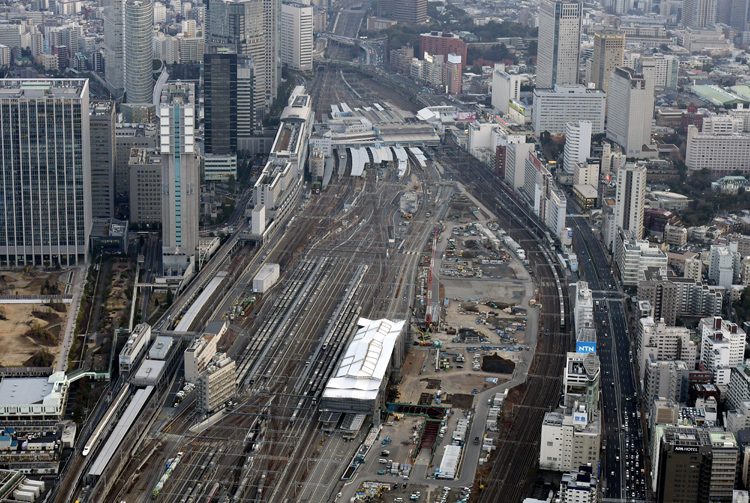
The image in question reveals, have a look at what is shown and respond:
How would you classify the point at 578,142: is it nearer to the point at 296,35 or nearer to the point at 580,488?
the point at 296,35

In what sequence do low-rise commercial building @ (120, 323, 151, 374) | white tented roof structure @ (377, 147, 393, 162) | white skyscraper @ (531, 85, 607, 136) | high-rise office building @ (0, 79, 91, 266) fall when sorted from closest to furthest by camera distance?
low-rise commercial building @ (120, 323, 151, 374)
high-rise office building @ (0, 79, 91, 266)
white tented roof structure @ (377, 147, 393, 162)
white skyscraper @ (531, 85, 607, 136)

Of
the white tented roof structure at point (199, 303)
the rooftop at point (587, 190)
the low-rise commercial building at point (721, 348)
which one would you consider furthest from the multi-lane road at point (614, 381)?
the white tented roof structure at point (199, 303)

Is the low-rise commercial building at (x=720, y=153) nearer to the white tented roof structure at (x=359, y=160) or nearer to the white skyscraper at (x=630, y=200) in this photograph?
the white skyscraper at (x=630, y=200)

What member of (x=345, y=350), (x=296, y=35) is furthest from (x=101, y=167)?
(x=296, y=35)

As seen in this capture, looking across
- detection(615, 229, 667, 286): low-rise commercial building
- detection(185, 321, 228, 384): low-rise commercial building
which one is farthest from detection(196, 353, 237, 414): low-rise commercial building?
detection(615, 229, 667, 286): low-rise commercial building

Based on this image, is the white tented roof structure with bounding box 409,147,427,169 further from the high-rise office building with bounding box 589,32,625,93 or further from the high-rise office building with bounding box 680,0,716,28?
the high-rise office building with bounding box 680,0,716,28

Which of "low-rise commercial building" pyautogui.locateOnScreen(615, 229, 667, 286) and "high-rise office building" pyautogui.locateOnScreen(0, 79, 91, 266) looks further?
"high-rise office building" pyautogui.locateOnScreen(0, 79, 91, 266)

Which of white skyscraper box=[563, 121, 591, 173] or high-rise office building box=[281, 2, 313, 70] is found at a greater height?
high-rise office building box=[281, 2, 313, 70]
